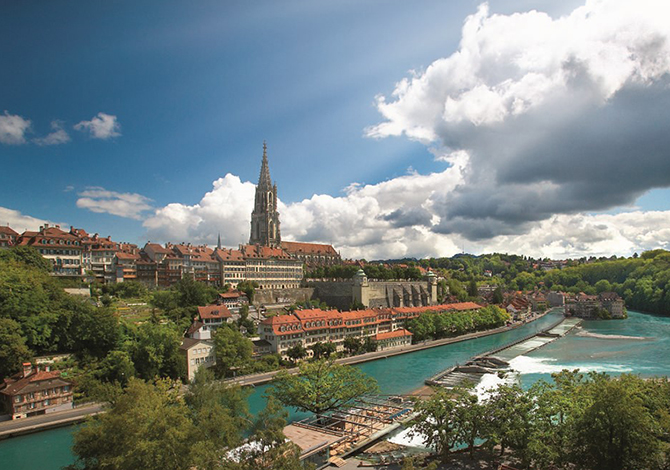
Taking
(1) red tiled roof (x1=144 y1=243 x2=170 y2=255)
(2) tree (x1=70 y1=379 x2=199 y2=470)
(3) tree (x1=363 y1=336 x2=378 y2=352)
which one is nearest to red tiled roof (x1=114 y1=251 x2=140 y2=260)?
(1) red tiled roof (x1=144 y1=243 x2=170 y2=255)

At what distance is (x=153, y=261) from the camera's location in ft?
165

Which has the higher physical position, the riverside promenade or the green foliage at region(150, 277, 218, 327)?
the green foliage at region(150, 277, 218, 327)

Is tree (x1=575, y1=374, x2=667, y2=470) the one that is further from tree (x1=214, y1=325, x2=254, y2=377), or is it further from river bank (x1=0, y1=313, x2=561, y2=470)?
tree (x1=214, y1=325, x2=254, y2=377)

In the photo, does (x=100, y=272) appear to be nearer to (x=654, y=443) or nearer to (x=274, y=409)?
(x=274, y=409)

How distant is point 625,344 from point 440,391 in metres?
42.7

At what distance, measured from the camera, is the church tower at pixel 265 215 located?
7862cm

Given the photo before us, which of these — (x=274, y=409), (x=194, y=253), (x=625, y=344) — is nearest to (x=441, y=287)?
(x=625, y=344)

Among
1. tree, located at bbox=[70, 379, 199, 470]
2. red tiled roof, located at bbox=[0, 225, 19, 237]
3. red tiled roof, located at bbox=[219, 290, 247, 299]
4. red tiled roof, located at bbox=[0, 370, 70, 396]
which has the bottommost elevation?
red tiled roof, located at bbox=[0, 370, 70, 396]

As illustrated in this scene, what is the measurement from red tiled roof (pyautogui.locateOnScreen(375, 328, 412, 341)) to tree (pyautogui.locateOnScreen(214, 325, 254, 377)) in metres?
15.9

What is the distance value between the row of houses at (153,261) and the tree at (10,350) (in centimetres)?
1567

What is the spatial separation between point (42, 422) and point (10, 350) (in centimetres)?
545

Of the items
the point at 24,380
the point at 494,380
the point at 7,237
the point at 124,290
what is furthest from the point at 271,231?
the point at 24,380

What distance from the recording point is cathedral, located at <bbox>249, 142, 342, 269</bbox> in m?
78.6

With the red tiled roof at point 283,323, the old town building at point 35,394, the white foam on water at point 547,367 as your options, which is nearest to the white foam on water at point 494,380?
the white foam on water at point 547,367
